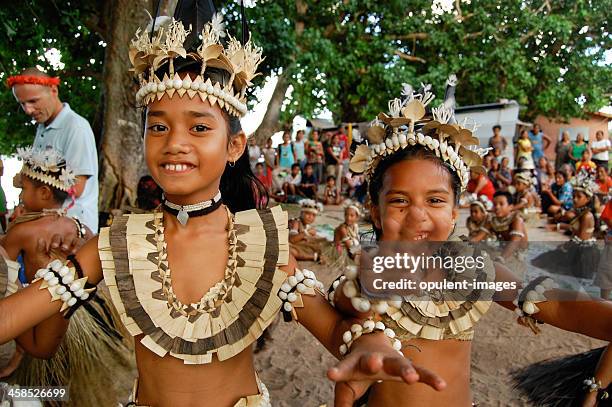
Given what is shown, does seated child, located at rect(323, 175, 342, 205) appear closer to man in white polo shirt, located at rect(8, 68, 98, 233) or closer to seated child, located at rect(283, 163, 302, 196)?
seated child, located at rect(283, 163, 302, 196)

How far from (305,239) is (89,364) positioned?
4352 mm

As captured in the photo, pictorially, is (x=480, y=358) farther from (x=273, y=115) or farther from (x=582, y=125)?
(x=582, y=125)

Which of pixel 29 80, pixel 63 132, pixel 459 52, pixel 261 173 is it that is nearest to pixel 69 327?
pixel 63 132

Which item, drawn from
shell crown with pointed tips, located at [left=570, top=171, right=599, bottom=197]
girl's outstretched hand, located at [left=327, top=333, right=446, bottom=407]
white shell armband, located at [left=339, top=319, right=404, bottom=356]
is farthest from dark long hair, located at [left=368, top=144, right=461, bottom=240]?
shell crown with pointed tips, located at [left=570, top=171, right=599, bottom=197]

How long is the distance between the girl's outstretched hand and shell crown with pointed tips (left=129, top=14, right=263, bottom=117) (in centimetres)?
84

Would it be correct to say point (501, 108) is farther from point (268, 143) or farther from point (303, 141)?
point (268, 143)

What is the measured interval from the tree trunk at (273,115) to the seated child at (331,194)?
1748 millimetres

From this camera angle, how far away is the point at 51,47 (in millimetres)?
7172

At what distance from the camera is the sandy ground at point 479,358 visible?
3028mm

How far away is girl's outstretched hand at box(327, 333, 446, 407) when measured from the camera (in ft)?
3.17

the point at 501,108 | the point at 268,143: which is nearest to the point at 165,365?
the point at 268,143

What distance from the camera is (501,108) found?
1116 centimetres

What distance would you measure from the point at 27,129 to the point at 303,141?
6.16m

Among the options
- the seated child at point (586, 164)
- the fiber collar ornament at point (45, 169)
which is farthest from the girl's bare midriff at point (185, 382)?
the seated child at point (586, 164)
